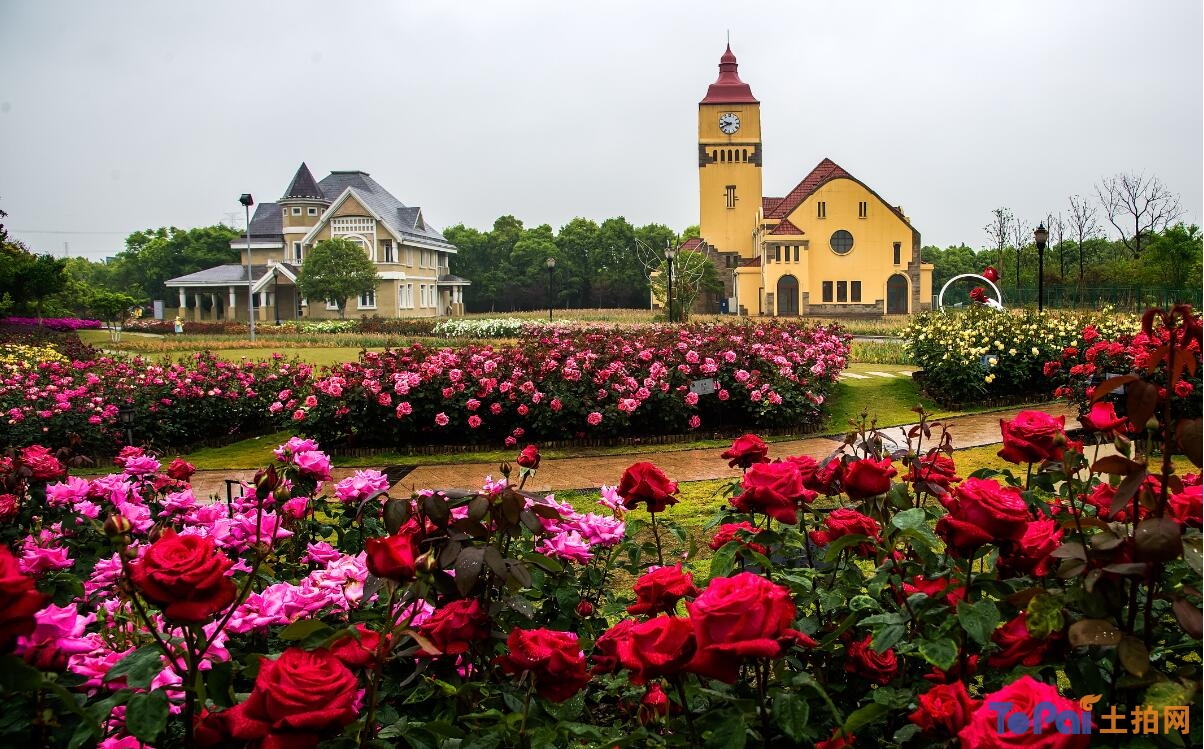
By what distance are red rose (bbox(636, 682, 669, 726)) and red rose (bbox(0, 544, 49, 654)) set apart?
0.84 m

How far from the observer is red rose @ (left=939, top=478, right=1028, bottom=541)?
1550mm

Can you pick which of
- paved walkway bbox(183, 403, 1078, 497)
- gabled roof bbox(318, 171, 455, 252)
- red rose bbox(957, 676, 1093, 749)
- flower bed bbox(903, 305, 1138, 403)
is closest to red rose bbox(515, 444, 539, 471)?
red rose bbox(957, 676, 1093, 749)

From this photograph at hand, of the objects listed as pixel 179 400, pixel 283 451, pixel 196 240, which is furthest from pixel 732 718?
pixel 196 240

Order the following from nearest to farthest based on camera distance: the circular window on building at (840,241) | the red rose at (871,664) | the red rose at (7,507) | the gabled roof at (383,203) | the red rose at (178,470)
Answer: the red rose at (871,664) < the red rose at (7,507) < the red rose at (178,470) < the circular window on building at (840,241) < the gabled roof at (383,203)

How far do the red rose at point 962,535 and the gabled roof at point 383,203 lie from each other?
148ft

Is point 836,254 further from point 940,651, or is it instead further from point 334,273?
point 940,651

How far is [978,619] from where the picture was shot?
1.50 metres

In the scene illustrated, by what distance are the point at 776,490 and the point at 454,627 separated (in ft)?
2.32

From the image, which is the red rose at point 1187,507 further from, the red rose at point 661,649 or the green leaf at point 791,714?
the red rose at point 661,649

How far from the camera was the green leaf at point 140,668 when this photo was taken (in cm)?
134

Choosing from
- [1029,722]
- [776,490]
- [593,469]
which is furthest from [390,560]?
[593,469]

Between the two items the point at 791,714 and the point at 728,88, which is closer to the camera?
the point at 791,714

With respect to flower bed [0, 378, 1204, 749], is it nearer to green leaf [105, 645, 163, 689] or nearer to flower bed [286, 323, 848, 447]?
green leaf [105, 645, 163, 689]

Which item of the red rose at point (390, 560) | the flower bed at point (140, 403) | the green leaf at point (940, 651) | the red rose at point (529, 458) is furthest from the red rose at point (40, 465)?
the flower bed at point (140, 403)
